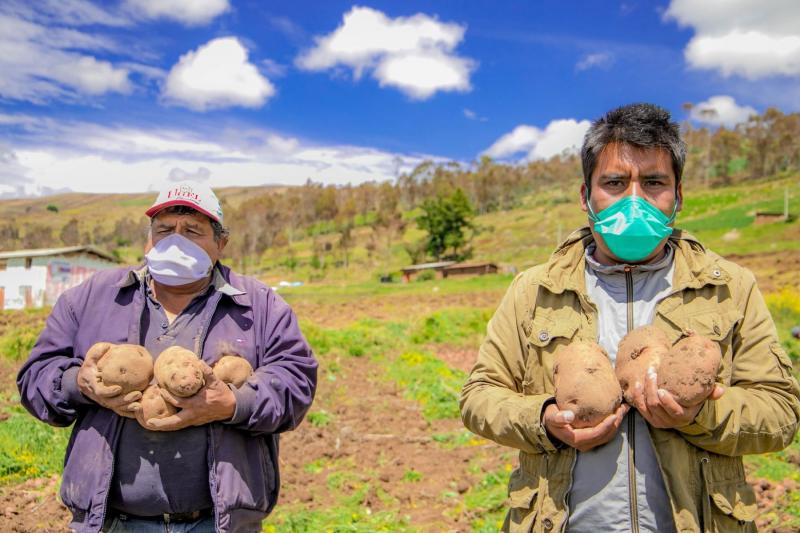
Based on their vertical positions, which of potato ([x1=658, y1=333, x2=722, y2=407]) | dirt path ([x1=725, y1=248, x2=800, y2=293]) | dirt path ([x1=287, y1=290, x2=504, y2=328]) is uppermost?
potato ([x1=658, y1=333, x2=722, y2=407])

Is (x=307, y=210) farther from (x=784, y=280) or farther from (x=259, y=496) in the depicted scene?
(x=259, y=496)

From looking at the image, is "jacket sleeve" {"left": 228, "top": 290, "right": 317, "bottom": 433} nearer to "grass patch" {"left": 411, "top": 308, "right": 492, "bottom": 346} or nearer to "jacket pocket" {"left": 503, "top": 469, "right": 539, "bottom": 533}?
"jacket pocket" {"left": 503, "top": 469, "right": 539, "bottom": 533}

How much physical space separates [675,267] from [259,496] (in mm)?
1826

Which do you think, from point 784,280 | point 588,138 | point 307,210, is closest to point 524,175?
point 307,210

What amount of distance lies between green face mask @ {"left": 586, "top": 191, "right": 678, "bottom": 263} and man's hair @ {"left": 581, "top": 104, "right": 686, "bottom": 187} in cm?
19

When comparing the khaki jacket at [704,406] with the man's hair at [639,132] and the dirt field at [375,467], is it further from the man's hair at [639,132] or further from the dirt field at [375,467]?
the dirt field at [375,467]

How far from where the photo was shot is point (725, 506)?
1.84m

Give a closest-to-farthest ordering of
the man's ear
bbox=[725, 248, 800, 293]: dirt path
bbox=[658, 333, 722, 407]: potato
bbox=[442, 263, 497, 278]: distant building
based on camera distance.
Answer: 1. bbox=[658, 333, 722, 407]: potato
2. the man's ear
3. bbox=[725, 248, 800, 293]: dirt path
4. bbox=[442, 263, 497, 278]: distant building

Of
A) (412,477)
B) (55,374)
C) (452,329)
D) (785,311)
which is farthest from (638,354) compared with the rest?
(785,311)

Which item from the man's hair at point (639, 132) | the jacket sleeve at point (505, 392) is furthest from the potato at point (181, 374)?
the man's hair at point (639, 132)

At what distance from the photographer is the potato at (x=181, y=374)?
6.82 ft

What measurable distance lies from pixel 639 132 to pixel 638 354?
0.77 meters

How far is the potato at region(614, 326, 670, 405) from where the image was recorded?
188 cm

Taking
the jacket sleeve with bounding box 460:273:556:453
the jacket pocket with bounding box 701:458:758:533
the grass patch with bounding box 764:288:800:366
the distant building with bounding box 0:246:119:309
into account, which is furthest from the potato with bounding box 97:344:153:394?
the distant building with bounding box 0:246:119:309
